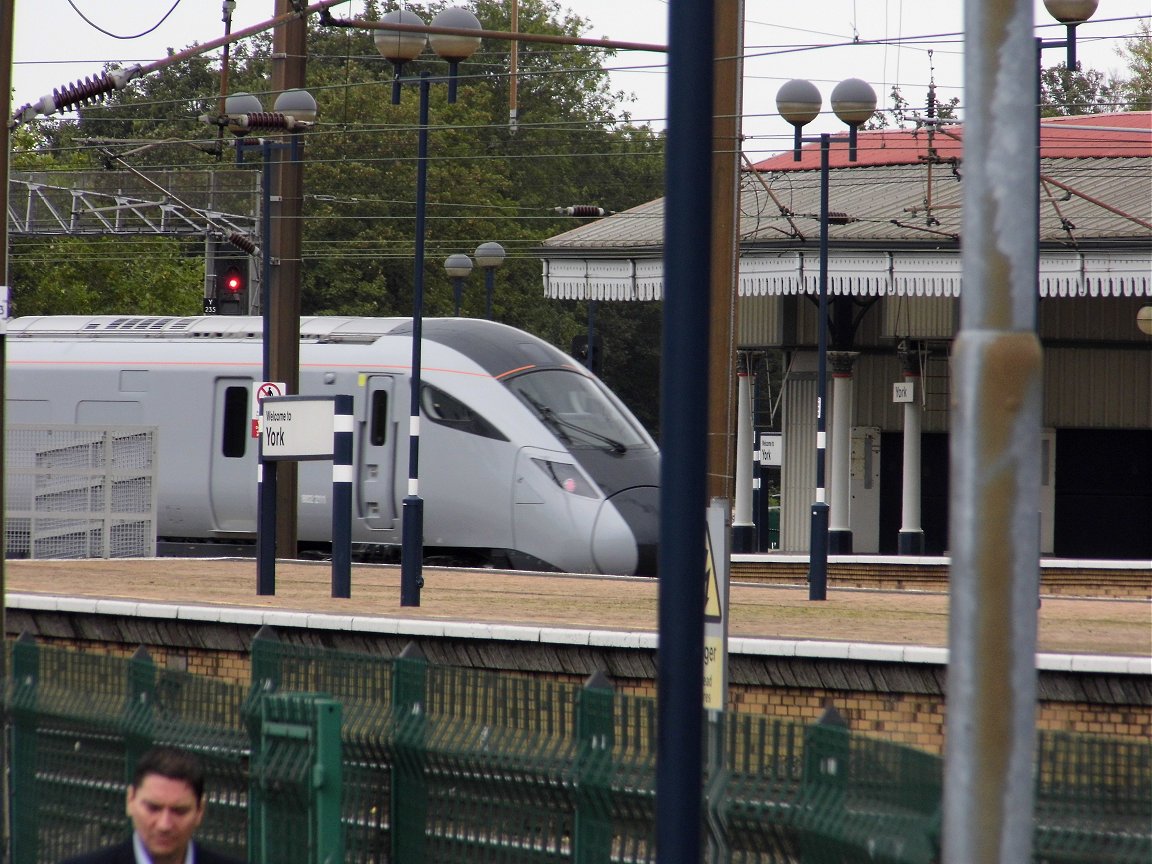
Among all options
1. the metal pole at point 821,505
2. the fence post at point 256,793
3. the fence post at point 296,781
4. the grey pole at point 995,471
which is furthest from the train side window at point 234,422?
the grey pole at point 995,471

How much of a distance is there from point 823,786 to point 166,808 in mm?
2063

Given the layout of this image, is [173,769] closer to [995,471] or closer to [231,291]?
[995,471]

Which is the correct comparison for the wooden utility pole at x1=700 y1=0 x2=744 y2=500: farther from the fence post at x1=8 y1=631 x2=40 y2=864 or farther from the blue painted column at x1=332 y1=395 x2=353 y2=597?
the blue painted column at x1=332 y1=395 x2=353 y2=597

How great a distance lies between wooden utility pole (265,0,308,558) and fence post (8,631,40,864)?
11.0m

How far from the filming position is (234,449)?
2183cm

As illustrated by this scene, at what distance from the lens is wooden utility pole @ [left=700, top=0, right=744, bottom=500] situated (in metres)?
10.9

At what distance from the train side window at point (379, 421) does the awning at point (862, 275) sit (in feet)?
25.0

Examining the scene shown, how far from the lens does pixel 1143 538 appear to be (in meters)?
29.8

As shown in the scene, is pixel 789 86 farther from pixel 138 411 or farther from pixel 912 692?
pixel 138 411

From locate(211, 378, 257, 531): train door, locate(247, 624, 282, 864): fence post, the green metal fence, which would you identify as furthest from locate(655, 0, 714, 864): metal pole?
locate(211, 378, 257, 531): train door

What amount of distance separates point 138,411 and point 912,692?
1417cm

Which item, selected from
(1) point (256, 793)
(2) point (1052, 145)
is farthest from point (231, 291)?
(2) point (1052, 145)

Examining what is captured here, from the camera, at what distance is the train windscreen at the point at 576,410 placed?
20.2 meters

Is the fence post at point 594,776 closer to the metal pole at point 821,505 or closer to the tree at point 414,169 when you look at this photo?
the metal pole at point 821,505
